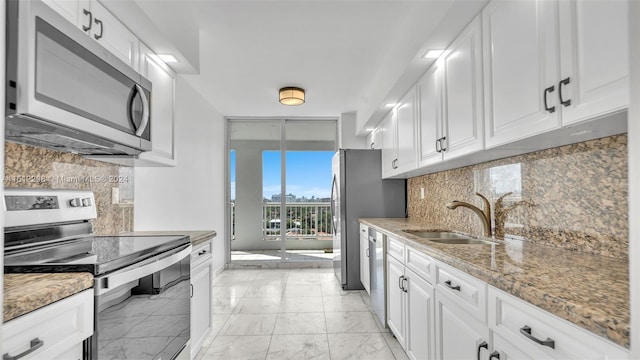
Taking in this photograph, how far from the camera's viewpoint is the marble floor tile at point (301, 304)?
133 inches

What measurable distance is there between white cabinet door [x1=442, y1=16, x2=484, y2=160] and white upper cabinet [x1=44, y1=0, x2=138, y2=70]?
78.5 inches

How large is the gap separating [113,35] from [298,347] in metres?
2.44

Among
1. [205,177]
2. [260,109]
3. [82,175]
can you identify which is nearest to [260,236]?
[205,177]

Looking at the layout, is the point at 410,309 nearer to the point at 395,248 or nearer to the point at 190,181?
the point at 395,248

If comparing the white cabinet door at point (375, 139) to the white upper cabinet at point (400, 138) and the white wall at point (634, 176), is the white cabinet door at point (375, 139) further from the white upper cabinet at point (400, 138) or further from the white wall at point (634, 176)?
the white wall at point (634, 176)

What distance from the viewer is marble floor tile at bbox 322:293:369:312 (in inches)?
134

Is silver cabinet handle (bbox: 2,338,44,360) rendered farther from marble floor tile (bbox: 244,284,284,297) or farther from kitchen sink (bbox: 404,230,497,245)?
marble floor tile (bbox: 244,284,284,297)

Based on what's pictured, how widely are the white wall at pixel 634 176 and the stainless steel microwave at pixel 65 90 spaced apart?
168 centimetres

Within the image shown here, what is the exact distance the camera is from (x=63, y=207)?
1746 millimetres

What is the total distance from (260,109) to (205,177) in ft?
4.52

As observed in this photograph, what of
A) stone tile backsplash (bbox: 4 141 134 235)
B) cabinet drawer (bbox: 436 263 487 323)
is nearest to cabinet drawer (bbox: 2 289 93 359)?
stone tile backsplash (bbox: 4 141 134 235)

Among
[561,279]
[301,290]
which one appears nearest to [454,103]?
[561,279]

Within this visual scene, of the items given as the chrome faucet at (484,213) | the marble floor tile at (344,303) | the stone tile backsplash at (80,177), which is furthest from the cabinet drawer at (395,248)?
the stone tile backsplash at (80,177)

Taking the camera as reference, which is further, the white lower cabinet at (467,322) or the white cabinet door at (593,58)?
the white cabinet door at (593,58)
